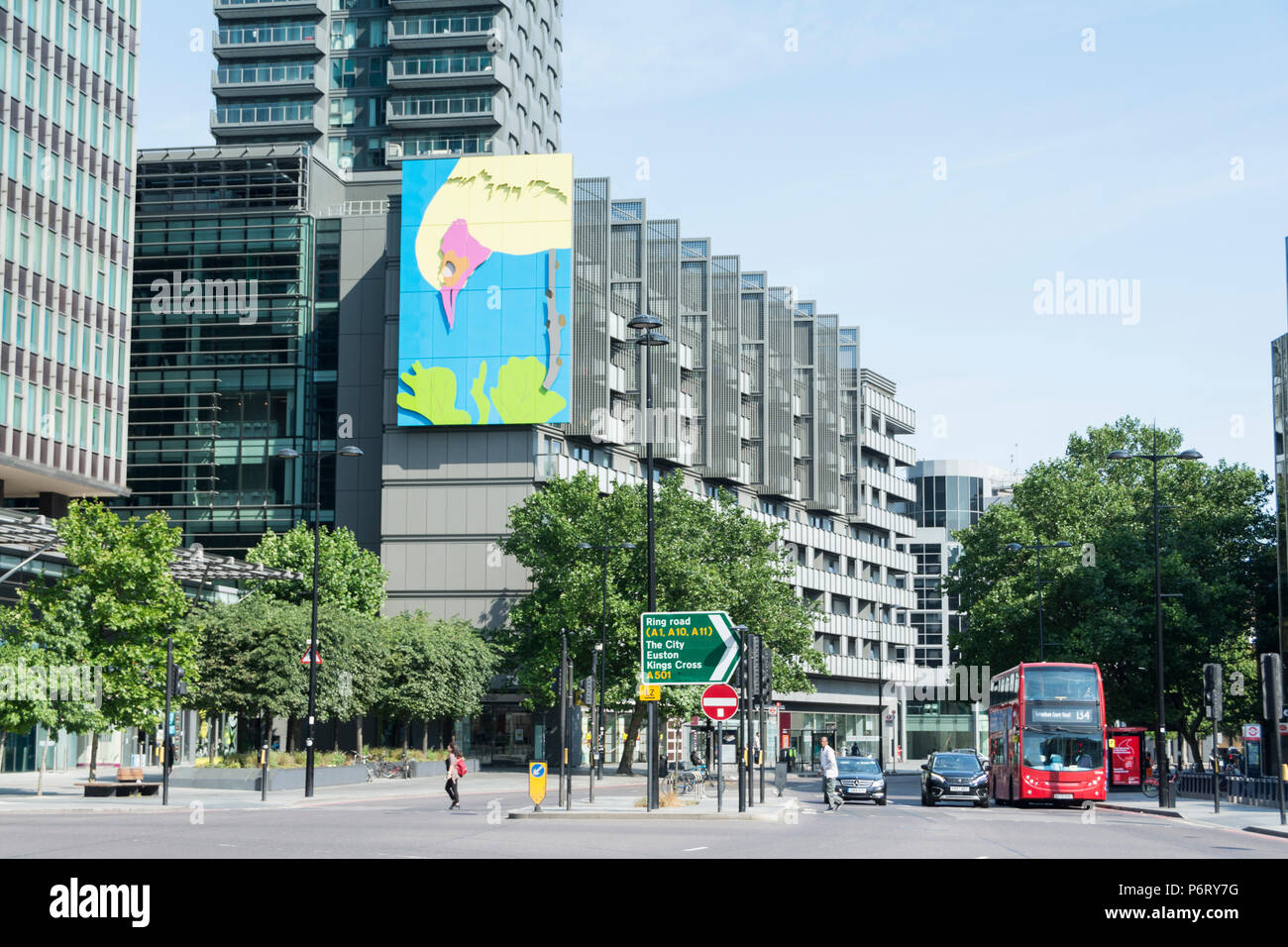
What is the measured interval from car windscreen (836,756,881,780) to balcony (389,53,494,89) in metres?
79.0

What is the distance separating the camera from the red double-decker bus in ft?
135

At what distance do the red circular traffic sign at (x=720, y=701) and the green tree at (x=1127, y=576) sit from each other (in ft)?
125

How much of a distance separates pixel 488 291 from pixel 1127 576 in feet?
117

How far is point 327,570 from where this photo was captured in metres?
71.6

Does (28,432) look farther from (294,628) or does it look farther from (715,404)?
(715,404)

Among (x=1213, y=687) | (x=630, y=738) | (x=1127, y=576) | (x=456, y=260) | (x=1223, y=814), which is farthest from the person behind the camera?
(x=456, y=260)

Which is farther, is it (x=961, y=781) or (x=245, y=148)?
(x=245, y=148)

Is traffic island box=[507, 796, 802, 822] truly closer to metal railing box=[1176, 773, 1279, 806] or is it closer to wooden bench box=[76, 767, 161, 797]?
wooden bench box=[76, 767, 161, 797]

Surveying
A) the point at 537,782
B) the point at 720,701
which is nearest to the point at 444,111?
the point at 537,782

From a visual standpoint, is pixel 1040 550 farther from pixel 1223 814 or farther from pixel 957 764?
pixel 1223 814

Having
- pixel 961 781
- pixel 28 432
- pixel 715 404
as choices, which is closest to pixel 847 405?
pixel 715 404

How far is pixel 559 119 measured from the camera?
13538cm

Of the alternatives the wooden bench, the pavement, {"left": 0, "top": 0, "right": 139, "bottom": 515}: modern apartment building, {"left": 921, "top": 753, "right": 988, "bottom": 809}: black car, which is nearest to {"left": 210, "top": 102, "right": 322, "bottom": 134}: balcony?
{"left": 0, "top": 0, "right": 139, "bottom": 515}: modern apartment building
